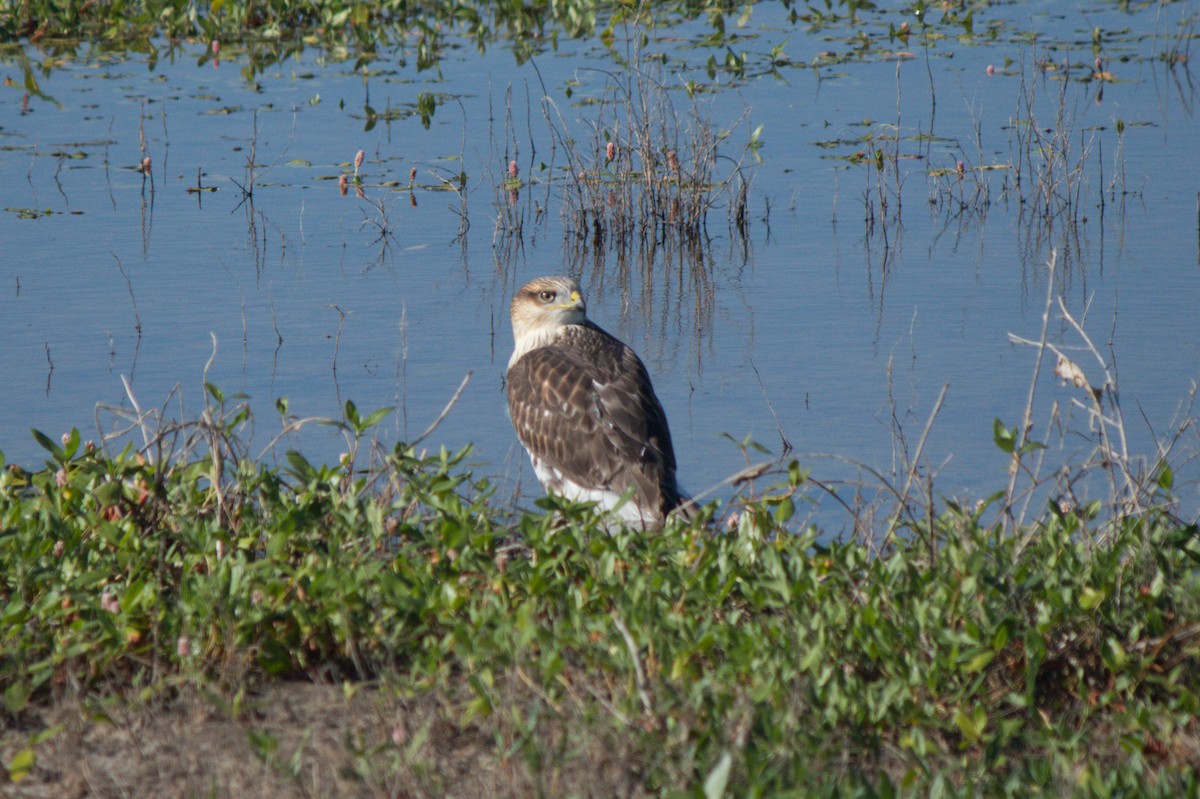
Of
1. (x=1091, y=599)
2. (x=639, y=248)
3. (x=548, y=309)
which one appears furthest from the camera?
(x=639, y=248)

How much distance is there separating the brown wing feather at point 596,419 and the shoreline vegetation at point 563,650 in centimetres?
133

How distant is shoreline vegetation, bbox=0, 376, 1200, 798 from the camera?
11.6 ft

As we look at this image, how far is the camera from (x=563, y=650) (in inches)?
158

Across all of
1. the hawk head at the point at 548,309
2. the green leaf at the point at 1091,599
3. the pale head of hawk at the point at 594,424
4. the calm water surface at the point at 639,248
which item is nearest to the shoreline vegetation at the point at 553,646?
the green leaf at the point at 1091,599

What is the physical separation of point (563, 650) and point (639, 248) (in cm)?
650

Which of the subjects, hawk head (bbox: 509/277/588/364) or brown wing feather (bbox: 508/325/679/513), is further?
hawk head (bbox: 509/277/588/364)

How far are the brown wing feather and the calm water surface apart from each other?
30cm

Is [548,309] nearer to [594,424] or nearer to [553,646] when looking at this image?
[594,424]

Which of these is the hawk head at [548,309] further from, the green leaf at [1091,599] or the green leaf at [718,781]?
the green leaf at [718,781]

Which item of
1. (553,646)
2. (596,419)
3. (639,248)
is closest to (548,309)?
(596,419)

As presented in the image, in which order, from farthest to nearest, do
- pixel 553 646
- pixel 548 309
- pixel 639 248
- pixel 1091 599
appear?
pixel 639 248 < pixel 548 309 < pixel 1091 599 < pixel 553 646

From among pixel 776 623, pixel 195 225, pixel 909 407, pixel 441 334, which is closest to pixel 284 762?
pixel 776 623

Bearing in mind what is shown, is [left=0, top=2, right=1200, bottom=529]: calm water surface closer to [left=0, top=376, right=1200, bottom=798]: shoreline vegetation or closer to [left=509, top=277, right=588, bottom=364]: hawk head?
[left=509, top=277, right=588, bottom=364]: hawk head

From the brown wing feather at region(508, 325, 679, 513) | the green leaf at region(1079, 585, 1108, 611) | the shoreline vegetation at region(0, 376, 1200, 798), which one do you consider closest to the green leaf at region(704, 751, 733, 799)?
the shoreline vegetation at region(0, 376, 1200, 798)
